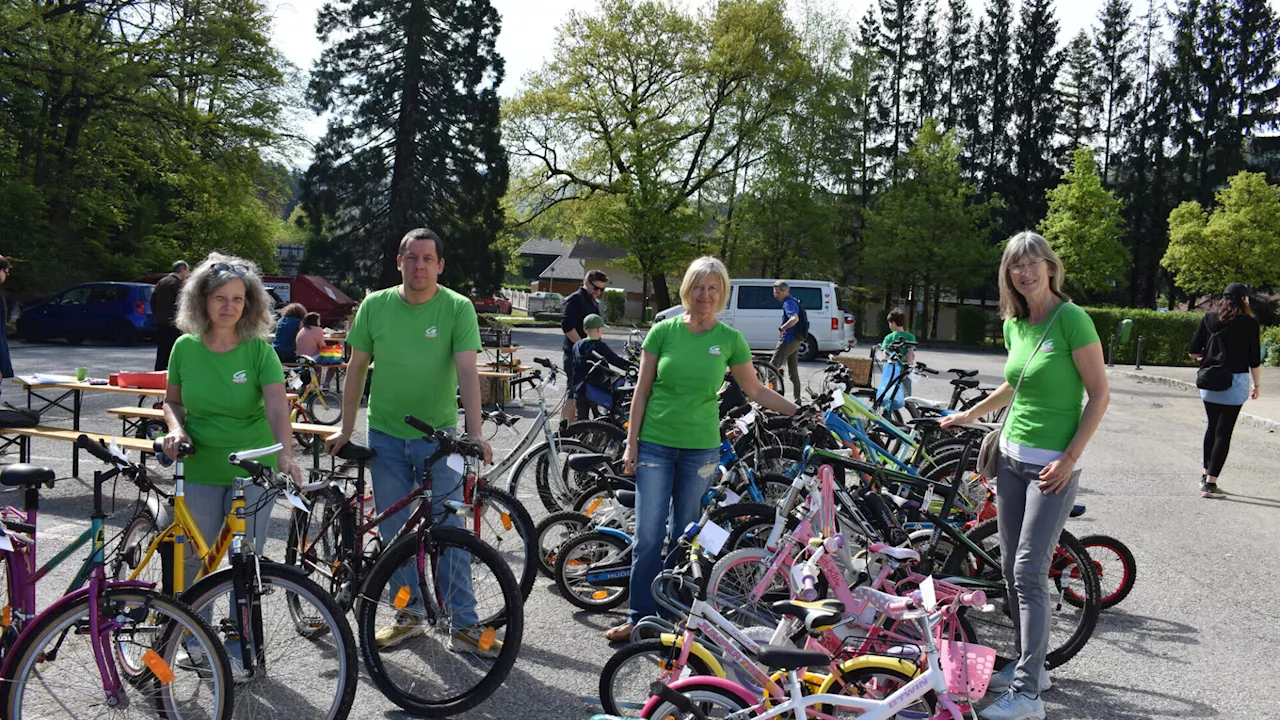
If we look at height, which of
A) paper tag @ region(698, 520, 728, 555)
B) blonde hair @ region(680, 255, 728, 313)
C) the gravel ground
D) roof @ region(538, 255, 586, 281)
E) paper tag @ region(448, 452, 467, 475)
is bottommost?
the gravel ground

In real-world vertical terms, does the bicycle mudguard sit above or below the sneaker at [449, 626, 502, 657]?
above

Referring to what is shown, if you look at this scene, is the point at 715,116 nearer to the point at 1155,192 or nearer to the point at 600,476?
the point at 1155,192

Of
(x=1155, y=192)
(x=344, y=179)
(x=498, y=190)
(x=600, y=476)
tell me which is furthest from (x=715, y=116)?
(x=600, y=476)

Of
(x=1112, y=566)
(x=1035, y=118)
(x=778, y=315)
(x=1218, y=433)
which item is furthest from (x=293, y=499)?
(x=1035, y=118)

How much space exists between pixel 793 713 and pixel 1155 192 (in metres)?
52.7

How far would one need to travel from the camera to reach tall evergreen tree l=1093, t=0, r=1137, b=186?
50.3 m

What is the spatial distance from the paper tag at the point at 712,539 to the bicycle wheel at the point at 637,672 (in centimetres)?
45

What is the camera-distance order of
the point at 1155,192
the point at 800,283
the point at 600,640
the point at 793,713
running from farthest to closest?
the point at 1155,192 < the point at 800,283 < the point at 600,640 < the point at 793,713

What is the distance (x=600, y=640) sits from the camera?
4.79 metres

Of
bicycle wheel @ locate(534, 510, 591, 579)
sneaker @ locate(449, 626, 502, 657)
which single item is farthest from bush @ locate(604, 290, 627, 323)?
sneaker @ locate(449, 626, 502, 657)

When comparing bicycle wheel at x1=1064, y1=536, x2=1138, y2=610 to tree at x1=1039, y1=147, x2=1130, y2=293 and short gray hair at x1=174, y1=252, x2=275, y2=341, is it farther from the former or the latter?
tree at x1=1039, y1=147, x2=1130, y2=293

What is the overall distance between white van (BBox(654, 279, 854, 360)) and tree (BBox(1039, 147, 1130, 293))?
2140 cm

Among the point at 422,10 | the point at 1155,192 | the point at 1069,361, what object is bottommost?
the point at 1069,361

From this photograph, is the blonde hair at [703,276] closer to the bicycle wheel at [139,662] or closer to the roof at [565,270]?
the bicycle wheel at [139,662]
